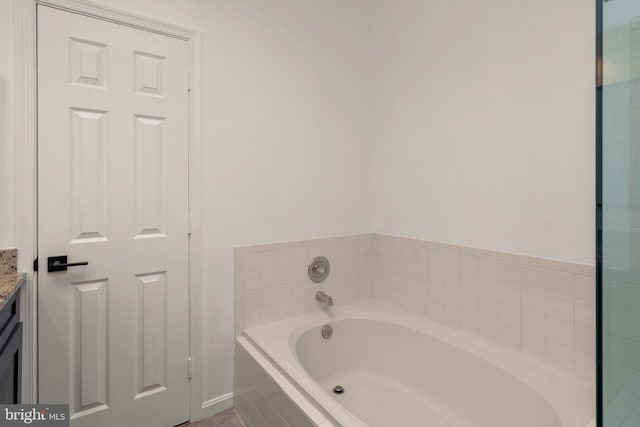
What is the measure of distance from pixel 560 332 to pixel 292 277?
1.42 metres

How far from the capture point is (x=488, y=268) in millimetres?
1744

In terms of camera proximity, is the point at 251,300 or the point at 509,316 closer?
the point at 509,316

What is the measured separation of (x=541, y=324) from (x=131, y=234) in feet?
6.64

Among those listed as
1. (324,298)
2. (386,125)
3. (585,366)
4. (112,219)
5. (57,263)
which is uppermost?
(386,125)

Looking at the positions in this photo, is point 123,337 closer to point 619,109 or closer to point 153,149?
point 153,149

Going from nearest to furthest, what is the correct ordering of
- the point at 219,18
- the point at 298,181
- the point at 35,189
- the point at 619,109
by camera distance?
the point at 619,109 → the point at 35,189 → the point at 219,18 → the point at 298,181

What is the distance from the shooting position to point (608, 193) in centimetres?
92

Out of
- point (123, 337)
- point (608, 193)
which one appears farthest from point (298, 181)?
point (608, 193)

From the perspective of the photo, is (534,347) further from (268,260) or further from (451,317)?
(268,260)

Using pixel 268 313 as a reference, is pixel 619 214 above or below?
above

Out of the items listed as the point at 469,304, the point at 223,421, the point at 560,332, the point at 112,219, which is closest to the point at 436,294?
the point at 469,304

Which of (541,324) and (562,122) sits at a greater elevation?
(562,122)

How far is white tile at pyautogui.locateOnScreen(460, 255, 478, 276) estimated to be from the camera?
1804 millimetres

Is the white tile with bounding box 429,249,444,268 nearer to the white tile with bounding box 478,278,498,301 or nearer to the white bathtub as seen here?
the white tile with bounding box 478,278,498,301
